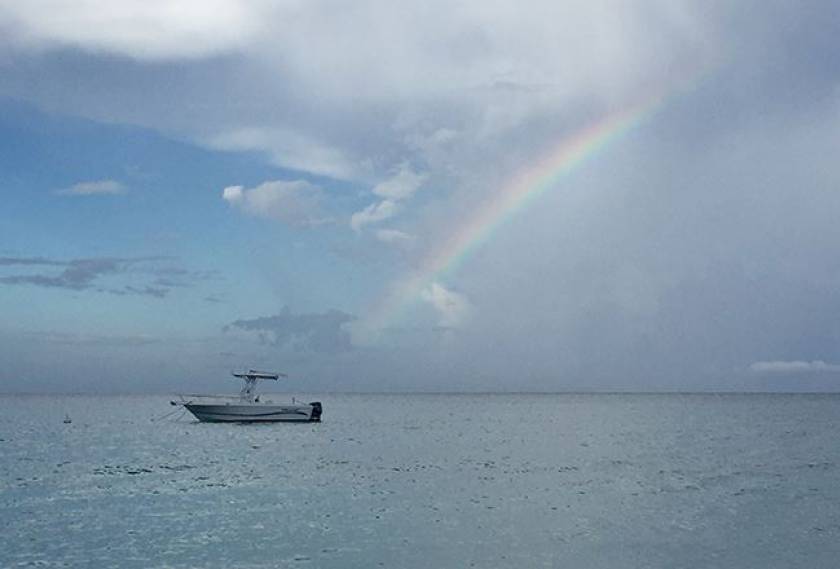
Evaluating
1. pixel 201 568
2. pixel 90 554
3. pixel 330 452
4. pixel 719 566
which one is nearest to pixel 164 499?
pixel 90 554

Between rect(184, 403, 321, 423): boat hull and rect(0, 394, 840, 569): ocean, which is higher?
rect(184, 403, 321, 423): boat hull

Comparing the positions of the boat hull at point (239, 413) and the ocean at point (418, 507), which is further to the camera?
the boat hull at point (239, 413)

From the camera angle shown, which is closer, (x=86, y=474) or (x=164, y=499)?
(x=164, y=499)

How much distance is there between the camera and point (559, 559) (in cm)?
3806

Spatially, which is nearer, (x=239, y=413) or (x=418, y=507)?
(x=418, y=507)

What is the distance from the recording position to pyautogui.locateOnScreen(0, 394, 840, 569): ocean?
39469mm

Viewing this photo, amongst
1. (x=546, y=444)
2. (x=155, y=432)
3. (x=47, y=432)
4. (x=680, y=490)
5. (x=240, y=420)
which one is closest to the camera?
(x=680, y=490)

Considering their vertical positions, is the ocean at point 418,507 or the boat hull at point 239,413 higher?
the boat hull at point 239,413

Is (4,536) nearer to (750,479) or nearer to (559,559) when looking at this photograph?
(559,559)

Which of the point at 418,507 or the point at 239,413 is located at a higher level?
the point at 239,413

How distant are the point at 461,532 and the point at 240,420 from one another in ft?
300

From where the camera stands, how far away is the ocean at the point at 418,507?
39.5m

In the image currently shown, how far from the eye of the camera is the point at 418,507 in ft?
178

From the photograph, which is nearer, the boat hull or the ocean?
the ocean
